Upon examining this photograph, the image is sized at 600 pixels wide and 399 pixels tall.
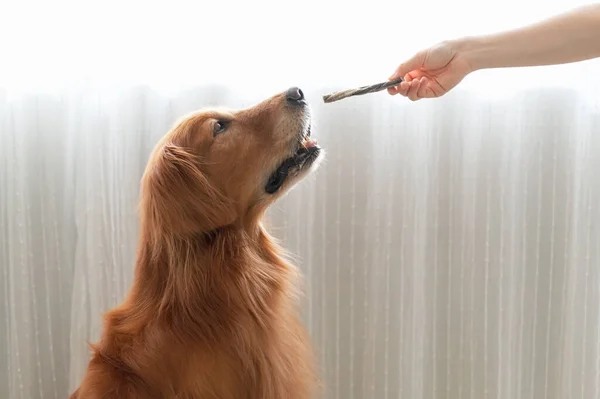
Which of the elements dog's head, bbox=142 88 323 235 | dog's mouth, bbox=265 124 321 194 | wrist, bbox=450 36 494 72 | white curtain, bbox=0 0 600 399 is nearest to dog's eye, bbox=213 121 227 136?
dog's head, bbox=142 88 323 235

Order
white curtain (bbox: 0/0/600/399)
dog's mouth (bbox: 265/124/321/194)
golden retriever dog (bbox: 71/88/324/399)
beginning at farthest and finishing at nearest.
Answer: white curtain (bbox: 0/0/600/399)
dog's mouth (bbox: 265/124/321/194)
golden retriever dog (bbox: 71/88/324/399)

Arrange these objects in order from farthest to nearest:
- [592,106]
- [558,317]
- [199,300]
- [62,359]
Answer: [62,359]
[558,317]
[592,106]
[199,300]

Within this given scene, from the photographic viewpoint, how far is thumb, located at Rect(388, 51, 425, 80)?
1.25 metres

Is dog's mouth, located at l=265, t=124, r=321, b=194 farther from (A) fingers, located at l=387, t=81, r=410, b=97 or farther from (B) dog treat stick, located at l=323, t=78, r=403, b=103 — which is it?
(A) fingers, located at l=387, t=81, r=410, b=97

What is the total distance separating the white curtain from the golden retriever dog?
27 centimetres

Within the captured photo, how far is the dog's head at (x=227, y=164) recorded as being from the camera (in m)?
1.10

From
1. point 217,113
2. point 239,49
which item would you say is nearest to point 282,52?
point 239,49

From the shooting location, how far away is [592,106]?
1356mm

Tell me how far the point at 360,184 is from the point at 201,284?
51 cm

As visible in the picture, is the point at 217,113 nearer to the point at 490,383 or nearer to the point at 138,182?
the point at 138,182

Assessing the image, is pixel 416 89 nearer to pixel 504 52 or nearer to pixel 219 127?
pixel 504 52

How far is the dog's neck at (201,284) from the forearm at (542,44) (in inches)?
23.5

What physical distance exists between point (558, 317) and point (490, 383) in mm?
230

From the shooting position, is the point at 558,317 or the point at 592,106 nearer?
the point at 592,106
